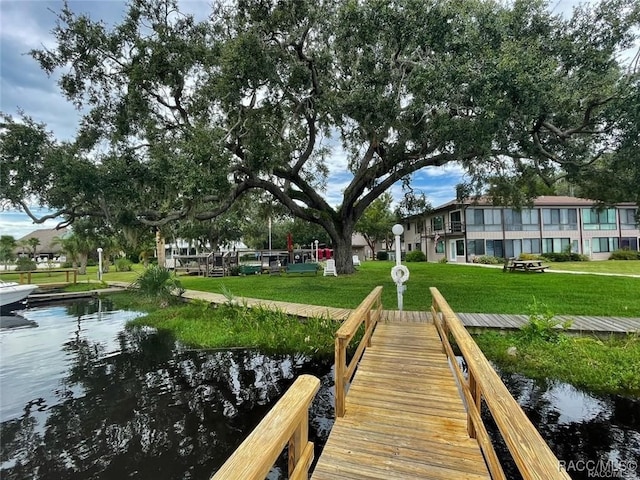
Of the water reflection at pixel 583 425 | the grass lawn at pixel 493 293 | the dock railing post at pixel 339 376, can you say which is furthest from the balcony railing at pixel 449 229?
the dock railing post at pixel 339 376

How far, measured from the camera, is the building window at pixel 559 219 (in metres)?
27.4

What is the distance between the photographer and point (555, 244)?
27562 mm

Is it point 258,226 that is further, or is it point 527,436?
point 258,226

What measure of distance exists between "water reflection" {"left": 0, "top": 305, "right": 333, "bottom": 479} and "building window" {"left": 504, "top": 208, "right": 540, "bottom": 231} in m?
26.2

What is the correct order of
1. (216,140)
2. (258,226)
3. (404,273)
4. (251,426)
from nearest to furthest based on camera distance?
(251,426) < (404,273) < (216,140) < (258,226)

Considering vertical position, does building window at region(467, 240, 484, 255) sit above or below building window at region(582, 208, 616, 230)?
below

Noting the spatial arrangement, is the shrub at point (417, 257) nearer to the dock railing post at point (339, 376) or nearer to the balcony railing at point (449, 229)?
the balcony railing at point (449, 229)

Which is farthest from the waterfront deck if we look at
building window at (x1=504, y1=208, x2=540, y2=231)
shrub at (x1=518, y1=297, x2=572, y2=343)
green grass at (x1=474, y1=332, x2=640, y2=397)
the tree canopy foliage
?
building window at (x1=504, y1=208, x2=540, y2=231)

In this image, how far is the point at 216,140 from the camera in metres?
9.87

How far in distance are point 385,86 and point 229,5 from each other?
6259 mm

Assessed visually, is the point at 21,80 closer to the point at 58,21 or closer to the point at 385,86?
the point at 58,21

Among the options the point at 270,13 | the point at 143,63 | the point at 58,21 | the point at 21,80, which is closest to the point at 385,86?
the point at 270,13

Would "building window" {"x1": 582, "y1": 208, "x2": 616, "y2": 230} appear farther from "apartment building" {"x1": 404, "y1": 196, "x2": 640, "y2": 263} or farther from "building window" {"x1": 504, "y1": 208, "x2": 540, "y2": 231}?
"building window" {"x1": 504, "y1": 208, "x2": 540, "y2": 231}

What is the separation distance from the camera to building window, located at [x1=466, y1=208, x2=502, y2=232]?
87.4 ft
